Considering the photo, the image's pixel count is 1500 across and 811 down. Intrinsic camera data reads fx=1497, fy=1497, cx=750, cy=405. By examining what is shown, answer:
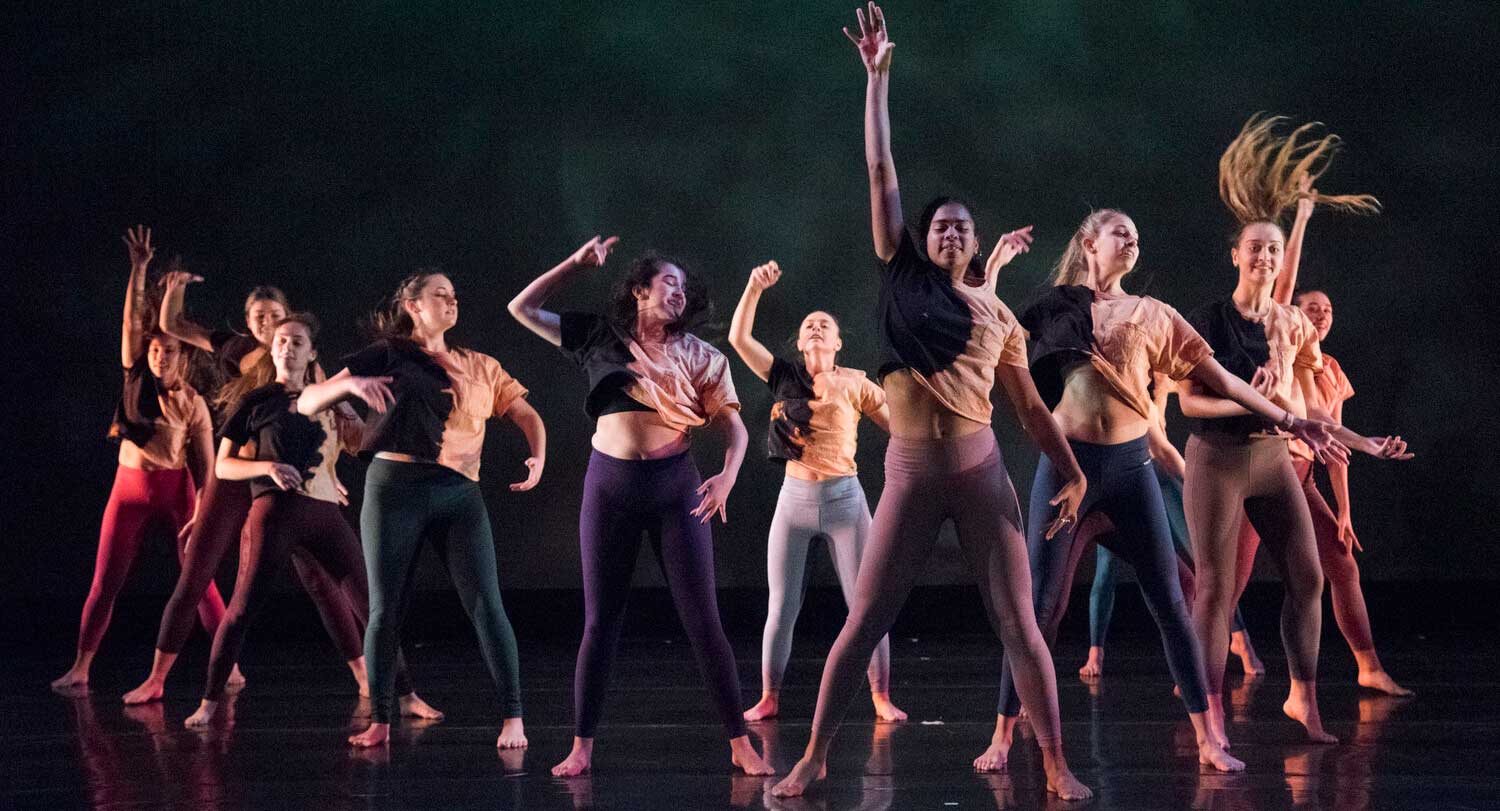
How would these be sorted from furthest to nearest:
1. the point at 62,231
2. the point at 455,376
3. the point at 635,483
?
1. the point at 62,231
2. the point at 455,376
3. the point at 635,483

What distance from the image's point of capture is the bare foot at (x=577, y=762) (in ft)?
12.7

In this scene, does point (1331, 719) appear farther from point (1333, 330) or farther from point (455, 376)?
point (1333, 330)

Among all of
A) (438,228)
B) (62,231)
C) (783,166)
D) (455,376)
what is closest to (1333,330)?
(783,166)

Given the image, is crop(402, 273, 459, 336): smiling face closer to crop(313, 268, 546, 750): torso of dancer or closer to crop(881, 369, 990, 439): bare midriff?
crop(313, 268, 546, 750): torso of dancer

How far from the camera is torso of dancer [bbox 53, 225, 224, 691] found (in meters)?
5.91

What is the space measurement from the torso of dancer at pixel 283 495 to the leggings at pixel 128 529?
41.4 inches

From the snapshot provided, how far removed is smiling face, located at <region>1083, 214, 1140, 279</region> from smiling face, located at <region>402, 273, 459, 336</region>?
185 cm

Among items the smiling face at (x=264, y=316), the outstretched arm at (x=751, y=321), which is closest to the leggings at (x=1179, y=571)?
the outstretched arm at (x=751, y=321)

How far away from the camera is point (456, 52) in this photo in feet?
27.2

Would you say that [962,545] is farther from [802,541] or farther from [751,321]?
[802,541]

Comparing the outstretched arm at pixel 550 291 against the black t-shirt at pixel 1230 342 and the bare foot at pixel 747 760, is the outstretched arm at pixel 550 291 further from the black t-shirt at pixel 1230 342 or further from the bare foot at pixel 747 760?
the black t-shirt at pixel 1230 342

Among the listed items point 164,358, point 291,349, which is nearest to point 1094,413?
point 291,349

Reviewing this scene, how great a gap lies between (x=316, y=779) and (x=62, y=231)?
5356mm

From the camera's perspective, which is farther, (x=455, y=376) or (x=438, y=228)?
(x=438, y=228)
